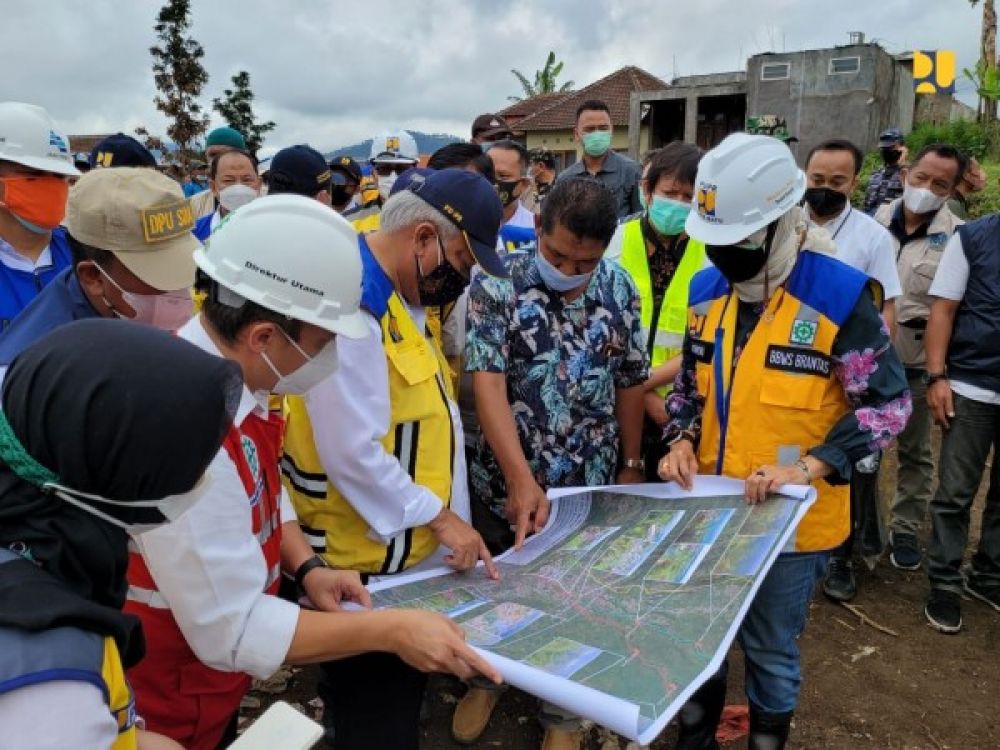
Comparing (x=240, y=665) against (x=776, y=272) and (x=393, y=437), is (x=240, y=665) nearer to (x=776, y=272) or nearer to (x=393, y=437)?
(x=393, y=437)

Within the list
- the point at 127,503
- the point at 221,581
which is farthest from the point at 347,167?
the point at 127,503

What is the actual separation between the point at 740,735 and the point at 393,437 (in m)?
2.04

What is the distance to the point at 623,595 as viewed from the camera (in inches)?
70.5

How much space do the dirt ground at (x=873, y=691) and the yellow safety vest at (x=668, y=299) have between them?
1.54 meters

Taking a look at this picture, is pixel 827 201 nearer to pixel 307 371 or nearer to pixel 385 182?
pixel 307 371

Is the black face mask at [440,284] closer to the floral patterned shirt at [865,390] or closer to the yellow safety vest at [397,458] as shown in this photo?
the yellow safety vest at [397,458]

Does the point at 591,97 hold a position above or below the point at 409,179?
above

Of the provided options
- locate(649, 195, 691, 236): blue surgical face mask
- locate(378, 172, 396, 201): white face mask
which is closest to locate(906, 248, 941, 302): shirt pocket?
locate(649, 195, 691, 236): blue surgical face mask

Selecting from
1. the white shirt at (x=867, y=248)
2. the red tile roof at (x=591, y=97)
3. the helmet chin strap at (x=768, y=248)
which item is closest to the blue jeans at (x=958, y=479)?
the white shirt at (x=867, y=248)

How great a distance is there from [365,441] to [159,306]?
0.76 metres

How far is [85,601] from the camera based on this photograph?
3.16 ft

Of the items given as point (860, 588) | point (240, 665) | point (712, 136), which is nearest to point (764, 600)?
point (240, 665)

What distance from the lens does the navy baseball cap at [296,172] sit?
4.52m

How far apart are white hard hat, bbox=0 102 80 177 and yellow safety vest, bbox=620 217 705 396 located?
250 centimetres
